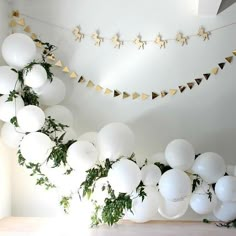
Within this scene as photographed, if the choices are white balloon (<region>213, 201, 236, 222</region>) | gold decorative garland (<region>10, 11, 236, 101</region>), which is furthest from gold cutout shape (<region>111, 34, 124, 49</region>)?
white balloon (<region>213, 201, 236, 222</region>)

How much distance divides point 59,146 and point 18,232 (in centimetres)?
52

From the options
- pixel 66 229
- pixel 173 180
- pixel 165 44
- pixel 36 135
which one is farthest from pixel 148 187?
pixel 165 44

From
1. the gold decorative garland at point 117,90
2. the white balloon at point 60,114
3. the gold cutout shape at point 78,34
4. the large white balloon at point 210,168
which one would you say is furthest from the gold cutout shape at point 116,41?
the large white balloon at point 210,168

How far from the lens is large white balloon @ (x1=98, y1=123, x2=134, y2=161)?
7.06 feet

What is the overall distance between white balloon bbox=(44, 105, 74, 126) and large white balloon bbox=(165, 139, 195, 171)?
632 mm

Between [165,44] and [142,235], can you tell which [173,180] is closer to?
[142,235]

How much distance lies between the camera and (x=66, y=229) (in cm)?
227

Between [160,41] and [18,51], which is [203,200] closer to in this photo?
[160,41]

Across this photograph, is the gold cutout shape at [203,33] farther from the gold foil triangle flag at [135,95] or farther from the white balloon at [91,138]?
the white balloon at [91,138]

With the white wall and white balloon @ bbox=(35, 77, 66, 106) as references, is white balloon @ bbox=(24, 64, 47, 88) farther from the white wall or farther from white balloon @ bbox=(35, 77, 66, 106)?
the white wall

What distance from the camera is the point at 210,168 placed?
7.08ft

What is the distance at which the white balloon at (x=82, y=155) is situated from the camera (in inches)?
82.7

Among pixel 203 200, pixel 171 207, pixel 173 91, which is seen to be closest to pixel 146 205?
pixel 171 207

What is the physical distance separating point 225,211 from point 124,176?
2.15 feet
